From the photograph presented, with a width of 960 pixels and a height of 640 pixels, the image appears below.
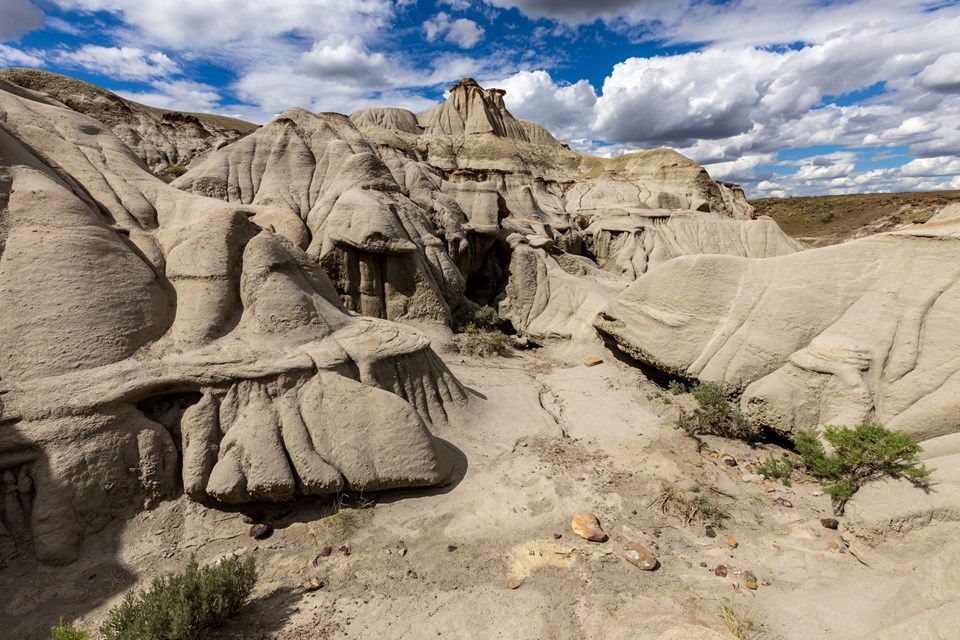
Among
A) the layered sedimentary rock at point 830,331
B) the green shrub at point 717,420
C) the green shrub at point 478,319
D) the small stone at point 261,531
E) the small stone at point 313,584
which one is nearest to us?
the small stone at point 313,584

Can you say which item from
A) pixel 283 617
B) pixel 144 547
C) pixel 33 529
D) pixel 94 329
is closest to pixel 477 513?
pixel 283 617

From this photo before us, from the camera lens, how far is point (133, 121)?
24.2 m

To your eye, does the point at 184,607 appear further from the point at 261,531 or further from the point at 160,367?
the point at 160,367

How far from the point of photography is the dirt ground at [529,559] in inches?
152

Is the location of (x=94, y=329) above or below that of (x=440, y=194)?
below

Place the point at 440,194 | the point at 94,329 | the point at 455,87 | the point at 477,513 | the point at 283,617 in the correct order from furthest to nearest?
1. the point at 455,87
2. the point at 440,194
3. the point at 477,513
4. the point at 94,329
5. the point at 283,617

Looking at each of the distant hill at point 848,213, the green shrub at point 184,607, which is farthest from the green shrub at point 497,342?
the distant hill at point 848,213

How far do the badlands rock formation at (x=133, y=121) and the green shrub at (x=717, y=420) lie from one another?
21.7 m

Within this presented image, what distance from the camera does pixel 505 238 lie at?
15992 mm

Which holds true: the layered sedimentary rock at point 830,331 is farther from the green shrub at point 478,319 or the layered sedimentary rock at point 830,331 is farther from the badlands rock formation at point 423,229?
the green shrub at point 478,319

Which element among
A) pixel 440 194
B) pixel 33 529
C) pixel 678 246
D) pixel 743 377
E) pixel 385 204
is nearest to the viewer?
pixel 33 529

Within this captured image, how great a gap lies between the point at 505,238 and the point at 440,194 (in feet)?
9.16

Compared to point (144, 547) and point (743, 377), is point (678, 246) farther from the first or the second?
point (144, 547)

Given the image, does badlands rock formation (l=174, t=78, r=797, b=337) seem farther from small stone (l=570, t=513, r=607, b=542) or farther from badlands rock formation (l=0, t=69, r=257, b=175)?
badlands rock formation (l=0, t=69, r=257, b=175)
